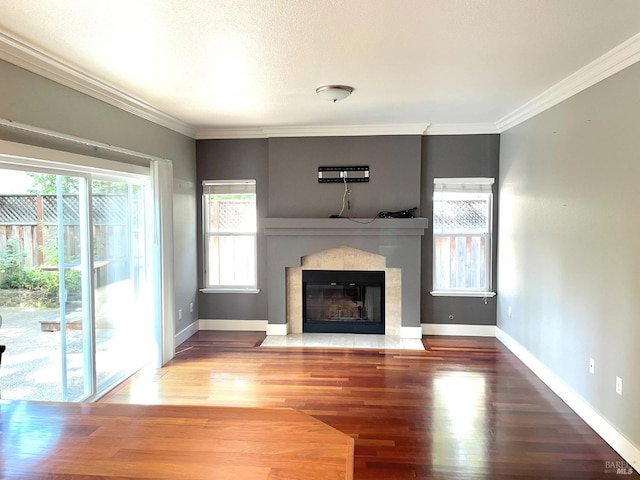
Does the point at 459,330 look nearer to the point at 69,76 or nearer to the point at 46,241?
the point at 46,241

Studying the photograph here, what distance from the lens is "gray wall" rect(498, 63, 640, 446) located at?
8.21ft

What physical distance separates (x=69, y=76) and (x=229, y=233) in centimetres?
271

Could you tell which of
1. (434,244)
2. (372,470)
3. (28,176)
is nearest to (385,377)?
(372,470)

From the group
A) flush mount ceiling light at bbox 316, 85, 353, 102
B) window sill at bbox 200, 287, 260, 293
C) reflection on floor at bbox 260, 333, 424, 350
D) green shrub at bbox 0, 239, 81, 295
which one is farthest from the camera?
window sill at bbox 200, 287, 260, 293

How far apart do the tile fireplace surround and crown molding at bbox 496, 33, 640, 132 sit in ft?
5.18

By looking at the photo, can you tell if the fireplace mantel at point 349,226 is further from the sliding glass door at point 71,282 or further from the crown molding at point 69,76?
the crown molding at point 69,76

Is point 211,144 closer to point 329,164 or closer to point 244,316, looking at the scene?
point 329,164

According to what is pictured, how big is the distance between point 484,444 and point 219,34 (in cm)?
297

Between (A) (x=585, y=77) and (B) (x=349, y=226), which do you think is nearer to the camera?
(A) (x=585, y=77)

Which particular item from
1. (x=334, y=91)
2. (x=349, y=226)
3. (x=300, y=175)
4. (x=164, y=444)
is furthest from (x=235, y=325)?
(x=164, y=444)

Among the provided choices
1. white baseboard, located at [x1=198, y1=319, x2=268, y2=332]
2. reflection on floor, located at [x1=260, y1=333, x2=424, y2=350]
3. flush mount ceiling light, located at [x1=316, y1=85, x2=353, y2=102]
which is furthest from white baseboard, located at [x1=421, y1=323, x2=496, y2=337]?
flush mount ceiling light, located at [x1=316, y1=85, x2=353, y2=102]

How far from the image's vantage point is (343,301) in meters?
5.14

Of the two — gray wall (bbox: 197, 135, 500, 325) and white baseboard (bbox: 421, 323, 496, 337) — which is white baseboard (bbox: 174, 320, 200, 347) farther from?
white baseboard (bbox: 421, 323, 496, 337)

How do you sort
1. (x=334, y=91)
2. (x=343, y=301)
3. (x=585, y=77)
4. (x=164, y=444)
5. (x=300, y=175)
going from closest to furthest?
(x=164, y=444), (x=585, y=77), (x=334, y=91), (x=300, y=175), (x=343, y=301)
